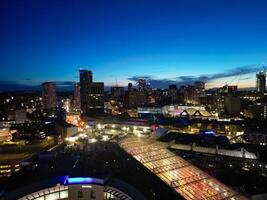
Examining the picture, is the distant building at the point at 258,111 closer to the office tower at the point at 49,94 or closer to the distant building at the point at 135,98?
the distant building at the point at 135,98

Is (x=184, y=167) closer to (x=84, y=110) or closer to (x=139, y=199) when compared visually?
(x=139, y=199)

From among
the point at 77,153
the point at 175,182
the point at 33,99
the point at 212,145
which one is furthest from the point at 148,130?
the point at 33,99

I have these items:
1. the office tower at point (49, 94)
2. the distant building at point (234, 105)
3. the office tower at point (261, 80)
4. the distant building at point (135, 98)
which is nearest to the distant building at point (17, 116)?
the office tower at point (49, 94)

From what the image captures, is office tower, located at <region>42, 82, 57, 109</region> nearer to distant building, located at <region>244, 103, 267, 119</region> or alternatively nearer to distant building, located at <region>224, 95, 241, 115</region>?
distant building, located at <region>224, 95, 241, 115</region>

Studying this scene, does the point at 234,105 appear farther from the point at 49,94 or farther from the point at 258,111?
the point at 49,94

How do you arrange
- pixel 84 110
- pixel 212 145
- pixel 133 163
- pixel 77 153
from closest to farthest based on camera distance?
pixel 133 163, pixel 77 153, pixel 212 145, pixel 84 110

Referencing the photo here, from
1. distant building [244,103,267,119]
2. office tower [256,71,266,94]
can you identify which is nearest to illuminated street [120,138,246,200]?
distant building [244,103,267,119]

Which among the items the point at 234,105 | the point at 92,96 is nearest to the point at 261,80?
the point at 234,105

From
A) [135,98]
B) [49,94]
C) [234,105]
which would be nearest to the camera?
[234,105]
